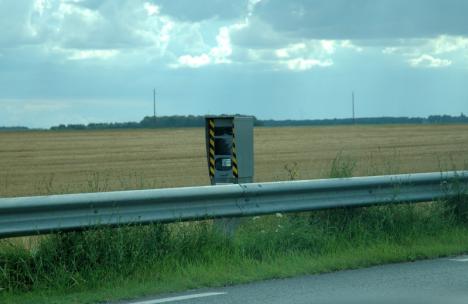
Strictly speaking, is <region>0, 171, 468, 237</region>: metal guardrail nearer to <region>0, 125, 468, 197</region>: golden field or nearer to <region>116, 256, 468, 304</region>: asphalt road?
<region>116, 256, 468, 304</region>: asphalt road

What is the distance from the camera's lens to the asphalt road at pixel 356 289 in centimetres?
693

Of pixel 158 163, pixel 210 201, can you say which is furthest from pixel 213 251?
pixel 158 163

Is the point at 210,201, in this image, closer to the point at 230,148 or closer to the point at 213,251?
the point at 213,251

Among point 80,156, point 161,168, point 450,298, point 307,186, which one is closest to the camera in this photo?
point 450,298

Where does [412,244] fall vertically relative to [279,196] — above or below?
below

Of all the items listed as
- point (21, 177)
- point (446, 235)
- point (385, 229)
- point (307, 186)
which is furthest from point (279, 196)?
point (21, 177)

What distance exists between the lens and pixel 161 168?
30172mm

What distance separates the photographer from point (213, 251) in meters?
8.52

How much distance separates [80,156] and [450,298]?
110ft

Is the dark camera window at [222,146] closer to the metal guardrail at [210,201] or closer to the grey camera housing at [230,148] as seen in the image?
the grey camera housing at [230,148]

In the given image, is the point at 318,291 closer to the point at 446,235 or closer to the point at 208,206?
the point at 208,206

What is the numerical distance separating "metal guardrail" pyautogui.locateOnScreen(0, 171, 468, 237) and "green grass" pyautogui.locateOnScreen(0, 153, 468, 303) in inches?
6.2

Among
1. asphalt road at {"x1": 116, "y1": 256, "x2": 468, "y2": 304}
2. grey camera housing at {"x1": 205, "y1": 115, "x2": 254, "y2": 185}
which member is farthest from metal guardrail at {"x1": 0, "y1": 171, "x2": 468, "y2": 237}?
grey camera housing at {"x1": 205, "y1": 115, "x2": 254, "y2": 185}

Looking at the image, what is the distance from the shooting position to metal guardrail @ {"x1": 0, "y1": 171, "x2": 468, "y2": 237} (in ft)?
24.8
